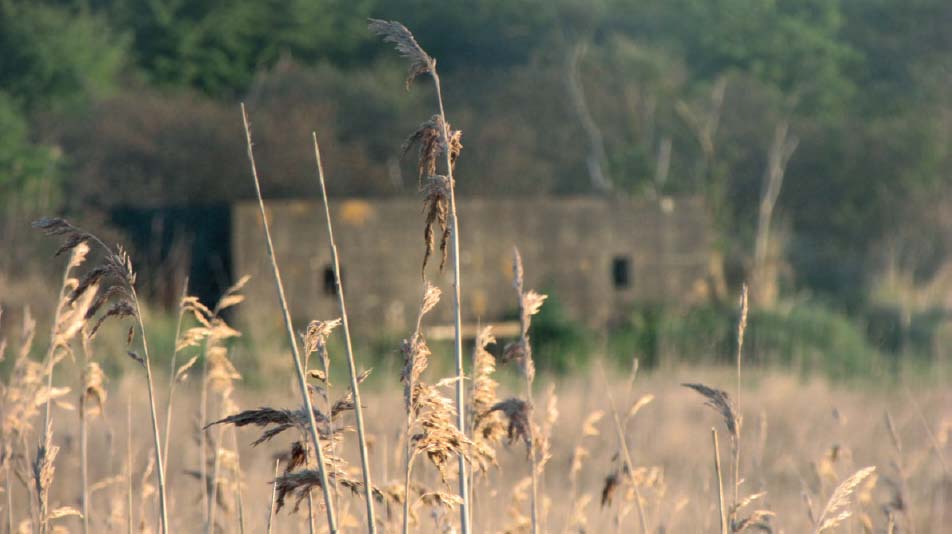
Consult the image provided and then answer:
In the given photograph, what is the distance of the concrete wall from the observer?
11.9 meters

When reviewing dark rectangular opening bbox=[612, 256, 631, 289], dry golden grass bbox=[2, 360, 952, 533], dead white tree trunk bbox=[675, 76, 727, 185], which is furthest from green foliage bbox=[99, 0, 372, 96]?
dry golden grass bbox=[2, 360, 952, 533]

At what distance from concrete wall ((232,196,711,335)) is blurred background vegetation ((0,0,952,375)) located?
553 millimetres

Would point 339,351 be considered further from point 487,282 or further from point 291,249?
point 487,282

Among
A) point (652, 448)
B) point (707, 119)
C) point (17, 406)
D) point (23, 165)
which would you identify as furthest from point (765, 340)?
point (707, 119)

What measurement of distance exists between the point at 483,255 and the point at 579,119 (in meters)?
12.8

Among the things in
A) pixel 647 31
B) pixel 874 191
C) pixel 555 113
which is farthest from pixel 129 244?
pixel 647 31

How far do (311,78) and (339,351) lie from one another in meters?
13.9

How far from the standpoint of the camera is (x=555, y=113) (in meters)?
25.4

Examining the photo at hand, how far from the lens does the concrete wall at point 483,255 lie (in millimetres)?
11922

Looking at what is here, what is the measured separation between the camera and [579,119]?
25.4m

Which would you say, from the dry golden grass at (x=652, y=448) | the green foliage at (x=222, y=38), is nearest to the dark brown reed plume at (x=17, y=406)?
the dry golden grass at (x=652, y=448)

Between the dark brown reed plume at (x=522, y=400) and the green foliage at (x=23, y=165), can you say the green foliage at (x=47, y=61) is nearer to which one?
the green foliage at (x=23, y=165)

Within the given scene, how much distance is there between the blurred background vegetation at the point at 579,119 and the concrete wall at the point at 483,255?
55cm

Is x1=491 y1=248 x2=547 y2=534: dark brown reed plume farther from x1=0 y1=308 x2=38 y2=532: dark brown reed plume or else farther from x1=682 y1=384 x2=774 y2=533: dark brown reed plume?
x1=0 y1=308 x2=38 y2=532: dark brown reed plume
